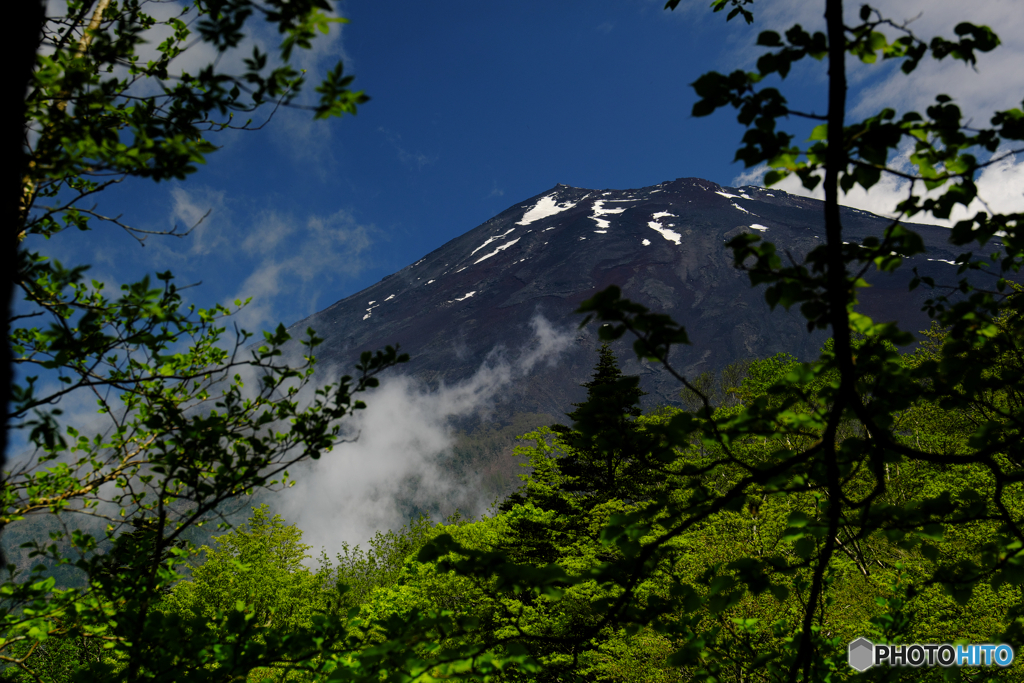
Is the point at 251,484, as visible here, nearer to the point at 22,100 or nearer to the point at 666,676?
the point at 22,100

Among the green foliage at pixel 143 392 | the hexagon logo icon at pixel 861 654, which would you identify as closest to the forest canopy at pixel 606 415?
the green foliage at pixel 143 392

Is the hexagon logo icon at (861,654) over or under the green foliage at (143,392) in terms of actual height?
under

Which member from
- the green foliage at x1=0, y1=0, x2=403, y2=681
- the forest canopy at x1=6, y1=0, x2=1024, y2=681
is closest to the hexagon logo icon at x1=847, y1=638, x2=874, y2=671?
the forest canopy at x1=6, y1=0, x2=1024, y2=681

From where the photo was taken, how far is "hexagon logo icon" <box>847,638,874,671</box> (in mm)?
4430

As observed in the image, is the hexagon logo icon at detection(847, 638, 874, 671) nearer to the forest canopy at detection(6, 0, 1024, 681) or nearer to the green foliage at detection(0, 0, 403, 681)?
the forest canopy at detection(6, 0, 1024, 681)

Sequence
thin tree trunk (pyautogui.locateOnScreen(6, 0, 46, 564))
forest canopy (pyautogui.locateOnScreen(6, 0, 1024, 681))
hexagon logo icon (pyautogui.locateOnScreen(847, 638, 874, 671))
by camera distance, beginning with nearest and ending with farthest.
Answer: thin tree trunk (pyautogui.locateOnScreen(6, 0, 46, 564)) → forest canopy (pyautogui.locateOnScreen(6, 0, 1024, 681)) → hexagon logo icon (pyautogui.locateOnScreen(847, 638, 874, 671))

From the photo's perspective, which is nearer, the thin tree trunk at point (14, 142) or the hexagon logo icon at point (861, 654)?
the thin tree trunk at point (14, 142)

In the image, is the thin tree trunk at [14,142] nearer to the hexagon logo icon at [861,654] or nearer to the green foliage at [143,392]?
the green foliage at [143,392]

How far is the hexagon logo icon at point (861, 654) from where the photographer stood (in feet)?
14.5

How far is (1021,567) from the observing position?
1.91m

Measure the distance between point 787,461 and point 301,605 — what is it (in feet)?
80.8

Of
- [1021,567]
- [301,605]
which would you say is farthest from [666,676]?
[301,605]

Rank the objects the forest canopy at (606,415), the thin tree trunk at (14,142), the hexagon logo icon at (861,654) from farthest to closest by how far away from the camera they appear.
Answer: the hexagon logo icon at (861,654), the forest canopy at (606,415), the thin tree trunk at (14,142)

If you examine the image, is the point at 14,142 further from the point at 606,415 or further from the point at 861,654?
the point at 861,654
